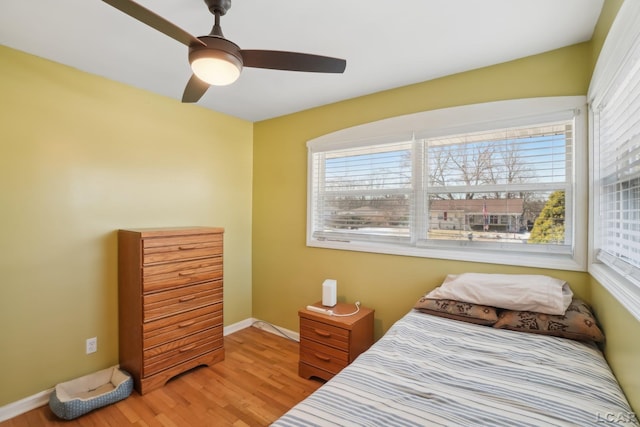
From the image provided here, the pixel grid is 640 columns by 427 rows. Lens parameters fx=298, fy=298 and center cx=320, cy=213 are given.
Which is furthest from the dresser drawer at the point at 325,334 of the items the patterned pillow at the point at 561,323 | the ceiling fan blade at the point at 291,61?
the ceiling fan blade at the point at 291,61

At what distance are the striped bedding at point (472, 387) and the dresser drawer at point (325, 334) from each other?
2.37 feet

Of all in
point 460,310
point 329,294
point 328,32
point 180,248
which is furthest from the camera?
point 329,294

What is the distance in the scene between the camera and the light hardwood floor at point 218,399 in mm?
1964

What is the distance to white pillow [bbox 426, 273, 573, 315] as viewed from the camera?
1680 mm

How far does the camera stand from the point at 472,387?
1.18 meters

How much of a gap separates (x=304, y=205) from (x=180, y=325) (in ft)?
5.17

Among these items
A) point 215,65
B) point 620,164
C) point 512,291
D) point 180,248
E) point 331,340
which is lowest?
point 331,340

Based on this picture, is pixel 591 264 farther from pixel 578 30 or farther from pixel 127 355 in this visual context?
pixel 127 355

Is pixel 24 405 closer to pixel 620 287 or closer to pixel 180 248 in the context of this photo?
pixel 180 248

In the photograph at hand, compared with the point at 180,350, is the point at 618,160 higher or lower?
higher

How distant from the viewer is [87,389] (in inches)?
89.2

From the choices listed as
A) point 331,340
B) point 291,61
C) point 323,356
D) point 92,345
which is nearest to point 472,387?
point 331,340

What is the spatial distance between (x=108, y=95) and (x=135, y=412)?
7.89ft

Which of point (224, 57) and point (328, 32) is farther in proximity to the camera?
point (328, 32)
